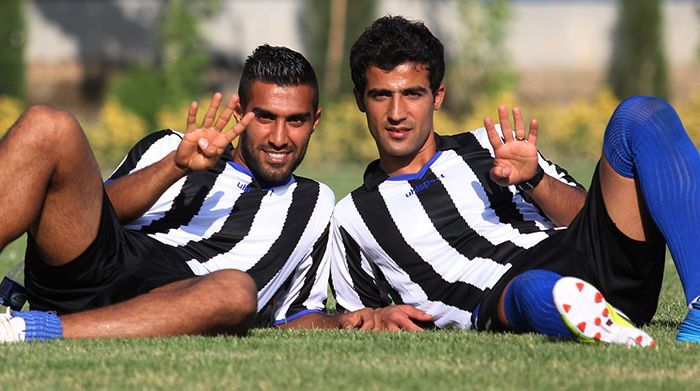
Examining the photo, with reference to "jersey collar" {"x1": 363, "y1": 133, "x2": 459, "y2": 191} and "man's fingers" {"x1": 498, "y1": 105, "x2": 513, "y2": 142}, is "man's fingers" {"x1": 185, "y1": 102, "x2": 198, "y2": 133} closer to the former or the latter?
"jersey collar" {"x1": 363, "y1": 133, "x2": 459, "y2": 191}

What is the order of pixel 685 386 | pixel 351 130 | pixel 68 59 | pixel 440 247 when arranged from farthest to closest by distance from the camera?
pixel 68 59 → pixel 351 130 → pixel 440 247 → pixel 685 386

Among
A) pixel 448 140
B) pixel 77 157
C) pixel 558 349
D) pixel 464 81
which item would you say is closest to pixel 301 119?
pixel 448 140

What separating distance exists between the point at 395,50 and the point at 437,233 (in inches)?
34.8

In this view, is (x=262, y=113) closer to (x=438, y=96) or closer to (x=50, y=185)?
(x=438, y=96)

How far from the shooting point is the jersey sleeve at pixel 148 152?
207 inches

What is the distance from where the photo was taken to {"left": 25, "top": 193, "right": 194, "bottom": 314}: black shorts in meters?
4.52

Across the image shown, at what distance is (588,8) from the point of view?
81.4 feet

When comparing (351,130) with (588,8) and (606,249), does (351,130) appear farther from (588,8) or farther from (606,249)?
(606,249)

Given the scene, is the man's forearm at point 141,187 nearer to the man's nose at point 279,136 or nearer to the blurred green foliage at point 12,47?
the man's nose at point 279,136

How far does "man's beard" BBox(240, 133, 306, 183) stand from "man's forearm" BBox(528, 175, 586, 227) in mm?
1116

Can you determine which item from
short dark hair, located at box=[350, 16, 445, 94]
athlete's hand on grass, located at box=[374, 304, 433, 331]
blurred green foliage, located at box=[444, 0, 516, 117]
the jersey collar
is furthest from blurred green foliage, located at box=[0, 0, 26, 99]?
athlete's hand on grass, located at box=[374, 304, 433, 331]

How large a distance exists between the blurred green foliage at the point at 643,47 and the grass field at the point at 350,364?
64.8 ft

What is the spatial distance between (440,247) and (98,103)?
2038cm

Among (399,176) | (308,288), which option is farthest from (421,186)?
(308,288)
